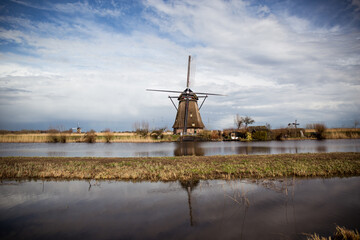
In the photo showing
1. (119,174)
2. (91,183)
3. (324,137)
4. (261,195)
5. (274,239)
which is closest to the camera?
(274,239)

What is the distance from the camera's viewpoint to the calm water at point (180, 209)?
14.0 ft

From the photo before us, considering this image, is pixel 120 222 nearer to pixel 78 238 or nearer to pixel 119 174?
pixel 78 238

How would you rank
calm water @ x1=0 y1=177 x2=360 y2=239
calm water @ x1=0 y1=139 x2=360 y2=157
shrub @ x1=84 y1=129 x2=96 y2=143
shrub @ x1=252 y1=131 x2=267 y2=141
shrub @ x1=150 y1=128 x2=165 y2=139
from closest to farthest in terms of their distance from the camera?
calm water @ x1=0 y1=177 x2=360 y2=239 → calm water @ x1=0 y1=139 x2=360 y2=157 → shrub @ x1=84 y1=129 x2=96 y2=143 → shrub @ x1=150 y1=128 x2=165 y2=139 → shrub @ x1=252 y1=131 x2=267 y2=141

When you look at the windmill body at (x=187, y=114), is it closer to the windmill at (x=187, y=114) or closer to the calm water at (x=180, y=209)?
the windmill at (x=187, y=114)

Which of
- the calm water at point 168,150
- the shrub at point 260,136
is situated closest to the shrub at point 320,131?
the shrub at point 260,136

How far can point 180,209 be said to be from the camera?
5418 millimetres

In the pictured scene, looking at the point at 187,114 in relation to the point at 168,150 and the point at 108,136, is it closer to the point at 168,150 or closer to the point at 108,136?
the point at 108,136

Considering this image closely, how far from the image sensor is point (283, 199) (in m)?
5.90

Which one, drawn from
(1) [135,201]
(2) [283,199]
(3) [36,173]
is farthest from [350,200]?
(3) [36,173]

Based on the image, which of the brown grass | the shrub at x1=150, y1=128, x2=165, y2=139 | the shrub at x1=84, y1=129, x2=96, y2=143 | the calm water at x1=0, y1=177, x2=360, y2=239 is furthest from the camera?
the shrub at x1=150, y1=128, x2=165, y2=139

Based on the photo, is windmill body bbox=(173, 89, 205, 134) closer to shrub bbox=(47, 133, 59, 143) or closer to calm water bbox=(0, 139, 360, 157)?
calm water bbox=(0, 139, 360, 157)

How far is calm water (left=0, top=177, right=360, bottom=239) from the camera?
4.26 meters

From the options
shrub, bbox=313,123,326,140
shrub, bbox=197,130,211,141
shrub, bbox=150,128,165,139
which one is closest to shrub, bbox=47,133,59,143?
shrub, bbox=150,128,165,139

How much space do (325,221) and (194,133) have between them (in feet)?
114
